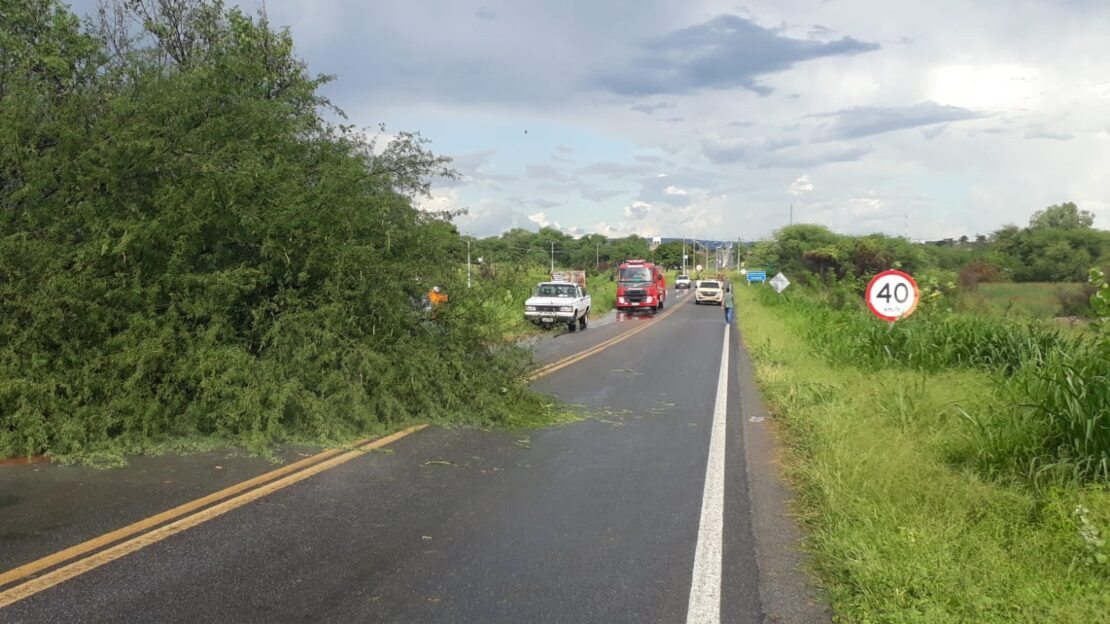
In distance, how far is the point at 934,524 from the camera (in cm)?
541

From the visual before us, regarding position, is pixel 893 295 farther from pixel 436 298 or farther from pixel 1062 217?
pixel 1062 217

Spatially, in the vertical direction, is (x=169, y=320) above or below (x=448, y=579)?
above

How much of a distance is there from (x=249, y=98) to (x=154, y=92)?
109 cm

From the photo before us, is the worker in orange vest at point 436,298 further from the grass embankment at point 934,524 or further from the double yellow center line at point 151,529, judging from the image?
the grass embankment at point 934,524

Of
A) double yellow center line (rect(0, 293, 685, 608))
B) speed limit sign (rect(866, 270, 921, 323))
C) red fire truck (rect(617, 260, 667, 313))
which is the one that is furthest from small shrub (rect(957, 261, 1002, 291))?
double yellow center line (rect(0, 293, 685, 608))

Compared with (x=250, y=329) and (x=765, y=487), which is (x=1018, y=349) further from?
(x=250, y=329)

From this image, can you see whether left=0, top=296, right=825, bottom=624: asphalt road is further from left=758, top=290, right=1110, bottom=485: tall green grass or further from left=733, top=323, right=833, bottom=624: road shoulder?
left=758, top=290, right=1110, bottom=485: tall green grass

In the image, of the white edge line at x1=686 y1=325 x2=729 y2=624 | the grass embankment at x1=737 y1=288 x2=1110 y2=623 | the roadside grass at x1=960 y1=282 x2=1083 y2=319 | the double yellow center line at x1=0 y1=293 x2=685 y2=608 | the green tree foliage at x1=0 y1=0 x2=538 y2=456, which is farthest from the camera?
the roadside grass at x1=960 y1=282 x2=1083 y2=319

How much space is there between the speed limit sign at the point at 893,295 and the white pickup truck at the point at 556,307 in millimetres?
16408

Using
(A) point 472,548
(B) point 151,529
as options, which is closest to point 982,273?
(A) point 472,548

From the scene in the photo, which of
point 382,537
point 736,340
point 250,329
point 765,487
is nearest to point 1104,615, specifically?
point 765,487

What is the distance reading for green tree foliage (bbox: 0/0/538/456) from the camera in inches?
307

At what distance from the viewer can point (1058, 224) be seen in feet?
248

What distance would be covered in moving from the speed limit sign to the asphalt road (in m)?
5.55
